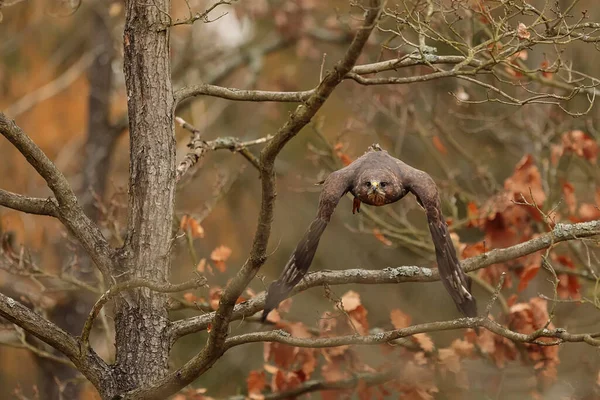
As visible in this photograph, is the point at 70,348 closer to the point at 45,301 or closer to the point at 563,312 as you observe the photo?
the point at 45,301

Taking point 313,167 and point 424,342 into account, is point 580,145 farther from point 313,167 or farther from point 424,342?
point 313,167

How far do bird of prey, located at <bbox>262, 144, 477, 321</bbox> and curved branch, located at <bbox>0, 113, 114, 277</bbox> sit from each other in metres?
1.00

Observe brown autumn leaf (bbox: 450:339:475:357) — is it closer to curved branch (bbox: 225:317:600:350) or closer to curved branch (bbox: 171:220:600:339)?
curved branch (bbox: 171:220:600:339)

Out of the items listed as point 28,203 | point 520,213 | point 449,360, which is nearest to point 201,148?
point 28,203

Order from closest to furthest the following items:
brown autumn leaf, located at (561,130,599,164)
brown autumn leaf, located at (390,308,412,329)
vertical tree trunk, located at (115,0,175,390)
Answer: vertical tree trunk, located at (115,0,175,390), brown autumn leaf, located at (390,308,412,329), brown autumn leaf, located at (561,130,599,164)

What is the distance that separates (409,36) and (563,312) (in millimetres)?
3274

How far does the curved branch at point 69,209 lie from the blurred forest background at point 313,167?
878mm

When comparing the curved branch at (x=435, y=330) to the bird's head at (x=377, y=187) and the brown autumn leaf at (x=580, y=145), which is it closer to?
the bird's head at (x=377, y=187)

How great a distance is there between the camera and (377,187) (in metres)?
4.52

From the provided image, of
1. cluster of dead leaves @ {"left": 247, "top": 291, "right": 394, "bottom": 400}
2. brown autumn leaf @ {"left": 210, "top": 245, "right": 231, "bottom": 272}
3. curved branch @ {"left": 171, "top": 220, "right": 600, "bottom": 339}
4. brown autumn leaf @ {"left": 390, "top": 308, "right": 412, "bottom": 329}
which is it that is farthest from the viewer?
cluster of dead leaves @ {"left": 247, "top": 291, "right": 394, "bottom": 400}

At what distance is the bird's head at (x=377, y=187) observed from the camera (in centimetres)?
452

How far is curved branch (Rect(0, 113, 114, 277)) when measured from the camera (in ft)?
14.8

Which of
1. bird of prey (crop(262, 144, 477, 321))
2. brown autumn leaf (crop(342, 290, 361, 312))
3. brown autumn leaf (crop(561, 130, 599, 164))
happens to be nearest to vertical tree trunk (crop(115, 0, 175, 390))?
bird of prey (crop(262, 144, 477, 321))

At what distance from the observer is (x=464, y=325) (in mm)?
4066
